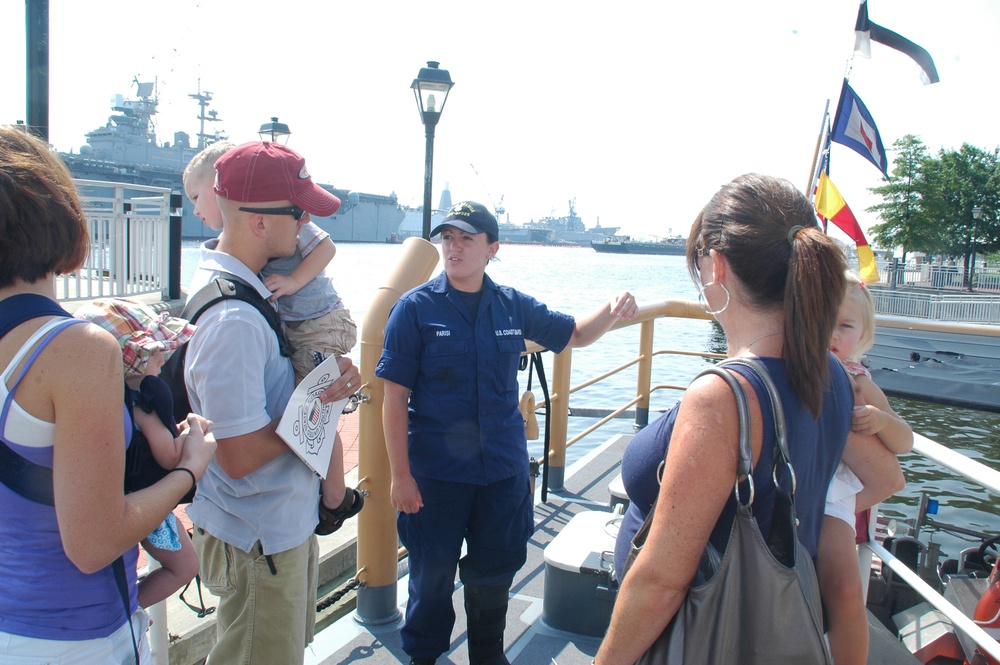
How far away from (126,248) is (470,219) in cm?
765

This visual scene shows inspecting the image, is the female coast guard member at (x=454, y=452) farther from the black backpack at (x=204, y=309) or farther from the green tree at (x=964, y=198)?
the green tree at (x=964, y=198)

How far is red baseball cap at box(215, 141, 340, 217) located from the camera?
1.75 m

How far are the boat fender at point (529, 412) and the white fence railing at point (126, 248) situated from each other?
6.10m

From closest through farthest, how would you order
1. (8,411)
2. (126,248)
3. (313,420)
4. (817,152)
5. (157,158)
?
1. (8,411)
2. (313,420)
3. (817,152)
4. (126,248)
5. (157,158)

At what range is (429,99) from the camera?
3.93 metres

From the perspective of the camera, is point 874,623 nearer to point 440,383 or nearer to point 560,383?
point 440,383

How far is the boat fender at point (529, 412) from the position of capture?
353cm

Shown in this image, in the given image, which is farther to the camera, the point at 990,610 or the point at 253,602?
the point at 990,610

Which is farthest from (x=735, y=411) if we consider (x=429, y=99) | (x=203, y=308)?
(x=429, y=99)

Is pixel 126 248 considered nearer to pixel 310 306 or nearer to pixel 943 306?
pixel 310 306

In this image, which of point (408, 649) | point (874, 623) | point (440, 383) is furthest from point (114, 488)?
point (874, 623)

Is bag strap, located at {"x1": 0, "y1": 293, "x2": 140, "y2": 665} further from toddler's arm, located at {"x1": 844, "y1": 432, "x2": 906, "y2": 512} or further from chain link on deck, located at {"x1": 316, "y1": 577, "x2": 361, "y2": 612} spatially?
chain link on deck, located at {"x1": 316, "y1": 577, "x2": 361, "y2": 612}

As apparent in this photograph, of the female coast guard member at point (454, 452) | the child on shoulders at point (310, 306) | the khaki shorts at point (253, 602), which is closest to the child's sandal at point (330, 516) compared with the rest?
the child on shoulders at point (310, 306)

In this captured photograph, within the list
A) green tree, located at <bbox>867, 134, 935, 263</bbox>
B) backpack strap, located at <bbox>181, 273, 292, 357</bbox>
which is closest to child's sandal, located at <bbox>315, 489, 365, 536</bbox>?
backpack strap, located at <bbox>181, 273, 292, 357</bbox>
